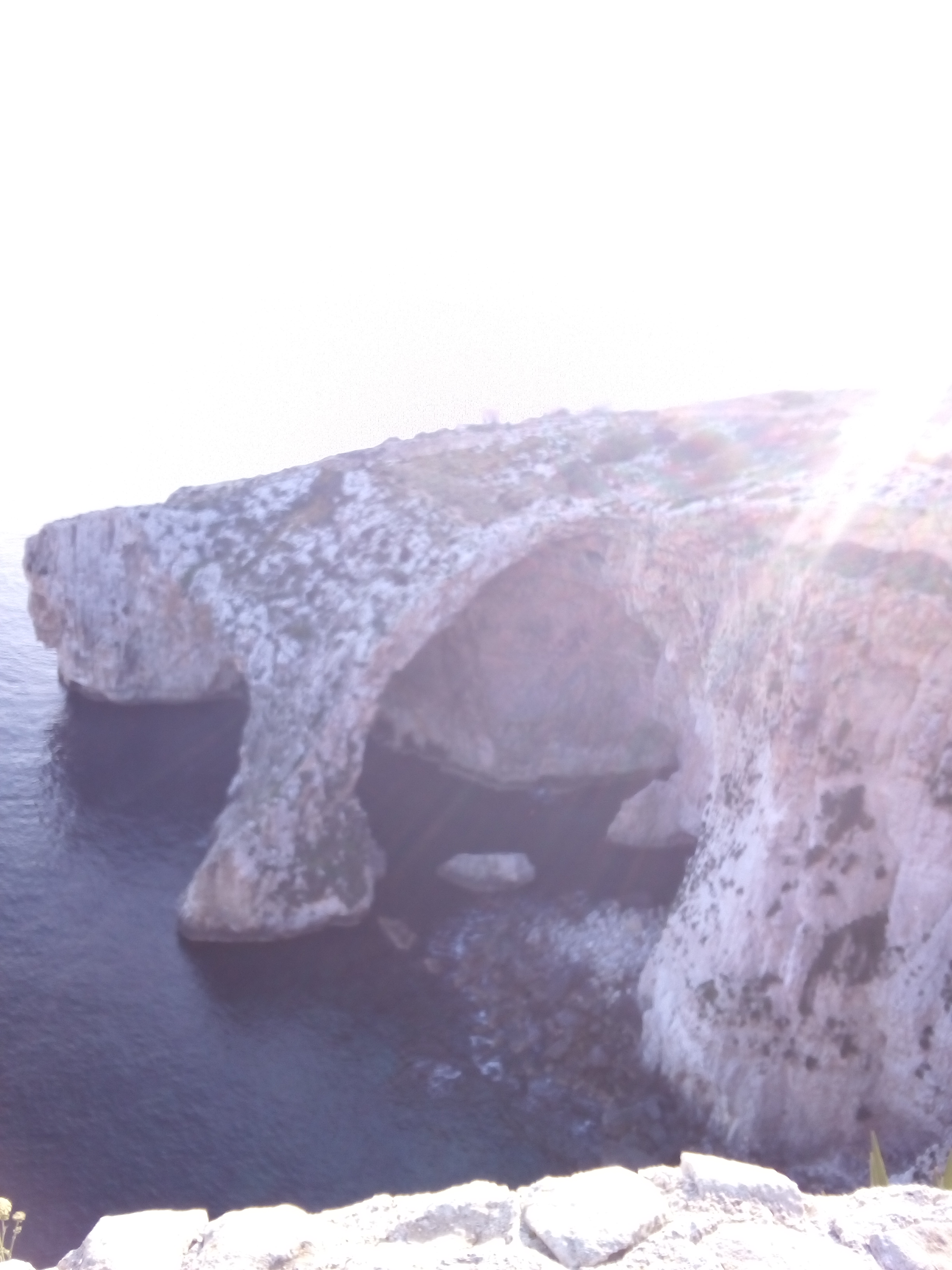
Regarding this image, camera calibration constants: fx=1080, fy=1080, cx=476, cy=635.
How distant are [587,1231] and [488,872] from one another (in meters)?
34.9

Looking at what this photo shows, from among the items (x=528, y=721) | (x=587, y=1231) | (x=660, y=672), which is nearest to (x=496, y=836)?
(x=528, y=721)

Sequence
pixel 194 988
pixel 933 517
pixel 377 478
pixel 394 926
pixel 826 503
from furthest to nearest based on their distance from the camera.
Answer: pixel 377 478 < pixel 394 926 < pixel 194 988 < pixel 826 503 < pixel 933 517

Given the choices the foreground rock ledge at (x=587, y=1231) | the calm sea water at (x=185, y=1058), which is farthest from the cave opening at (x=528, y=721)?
the foreground rock ledge at (x=587, y=1231)

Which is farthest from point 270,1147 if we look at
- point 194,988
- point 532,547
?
point 532,547

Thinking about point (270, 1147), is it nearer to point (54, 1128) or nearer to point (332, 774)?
point (54, 1128)

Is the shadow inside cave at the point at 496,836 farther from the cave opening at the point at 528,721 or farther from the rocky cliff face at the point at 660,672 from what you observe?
the rocky cliff face at the point at 660,672

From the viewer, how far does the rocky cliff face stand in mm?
26719

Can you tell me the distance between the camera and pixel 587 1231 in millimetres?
7176

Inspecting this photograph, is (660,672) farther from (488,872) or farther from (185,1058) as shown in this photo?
(185,1058)

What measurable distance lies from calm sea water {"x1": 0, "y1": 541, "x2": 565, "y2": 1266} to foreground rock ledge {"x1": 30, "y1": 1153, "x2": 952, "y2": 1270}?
20471mm

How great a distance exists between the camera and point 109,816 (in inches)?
1837

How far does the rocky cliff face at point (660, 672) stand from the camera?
26.7m

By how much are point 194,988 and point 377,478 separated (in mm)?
26020

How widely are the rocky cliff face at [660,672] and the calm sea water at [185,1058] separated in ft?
9.41
